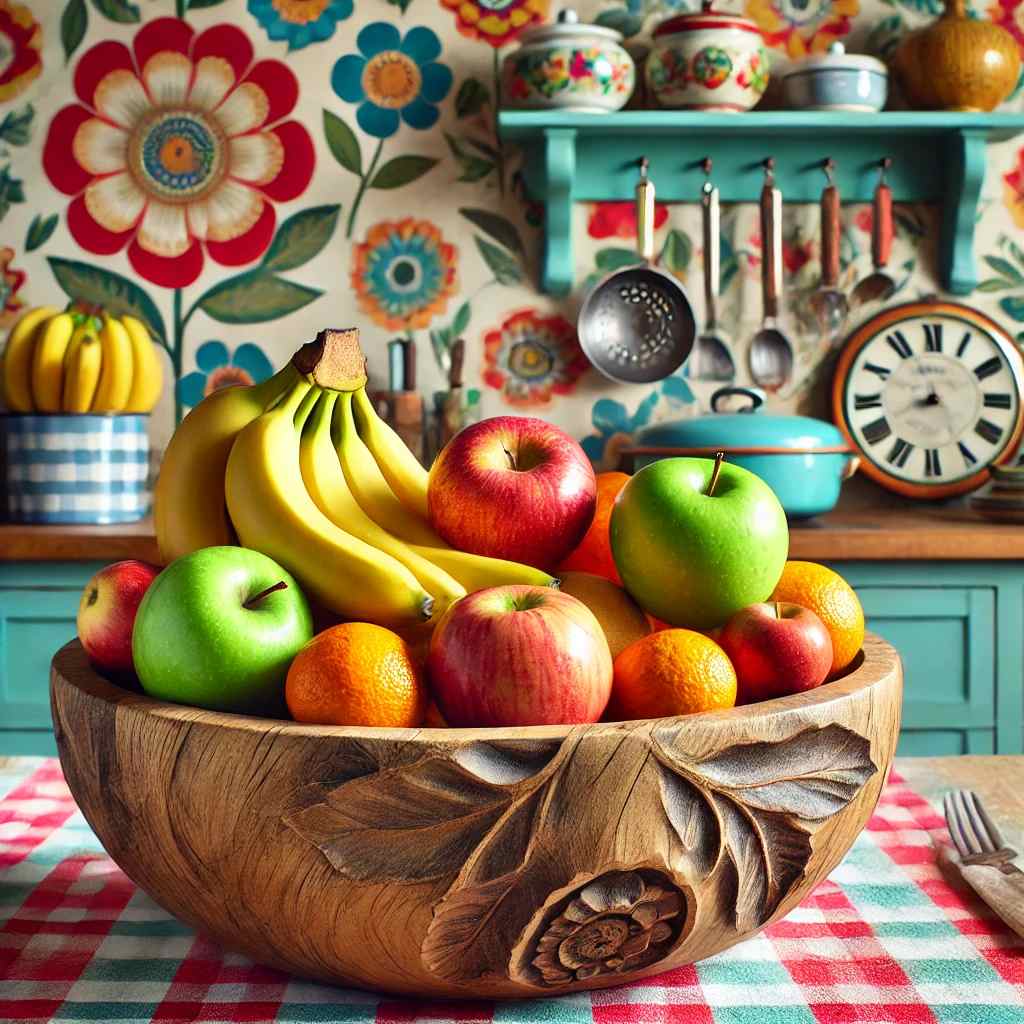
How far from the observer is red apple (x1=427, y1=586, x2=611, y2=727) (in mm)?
569

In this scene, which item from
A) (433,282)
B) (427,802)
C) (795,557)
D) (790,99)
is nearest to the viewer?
(427,802)

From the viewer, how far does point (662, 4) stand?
2287 millimetres

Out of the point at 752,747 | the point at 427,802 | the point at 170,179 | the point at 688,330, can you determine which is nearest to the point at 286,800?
the point at 427,802

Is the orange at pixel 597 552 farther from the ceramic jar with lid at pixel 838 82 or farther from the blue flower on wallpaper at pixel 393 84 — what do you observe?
the blue flower on wallpaper at pixel 393 84

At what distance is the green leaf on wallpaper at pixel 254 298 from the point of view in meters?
2.32

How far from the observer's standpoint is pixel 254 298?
2.32 metres

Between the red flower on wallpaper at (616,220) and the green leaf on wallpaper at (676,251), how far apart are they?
0.11 ft

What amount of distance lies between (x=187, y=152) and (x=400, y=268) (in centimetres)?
46

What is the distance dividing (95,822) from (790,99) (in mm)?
1963

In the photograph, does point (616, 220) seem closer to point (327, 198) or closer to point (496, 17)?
point (496, 17)

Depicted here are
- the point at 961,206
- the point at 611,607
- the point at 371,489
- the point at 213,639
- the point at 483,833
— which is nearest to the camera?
the point at 483,833

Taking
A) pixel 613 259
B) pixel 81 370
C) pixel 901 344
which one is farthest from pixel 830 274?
pixel 81 370

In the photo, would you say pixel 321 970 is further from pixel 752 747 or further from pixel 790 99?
pixel 790 99

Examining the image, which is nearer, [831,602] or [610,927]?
[610,927]
